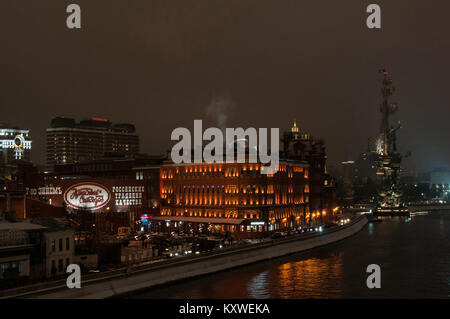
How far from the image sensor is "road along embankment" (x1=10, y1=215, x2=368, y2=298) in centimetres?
3241

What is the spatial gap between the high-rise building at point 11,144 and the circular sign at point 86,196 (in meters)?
117

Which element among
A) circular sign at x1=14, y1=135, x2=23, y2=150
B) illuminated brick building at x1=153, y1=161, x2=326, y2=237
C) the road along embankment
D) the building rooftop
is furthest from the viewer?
circular sign at x1=14, y1=135, x2=23, y2=150

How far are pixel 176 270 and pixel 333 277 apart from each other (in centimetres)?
1413

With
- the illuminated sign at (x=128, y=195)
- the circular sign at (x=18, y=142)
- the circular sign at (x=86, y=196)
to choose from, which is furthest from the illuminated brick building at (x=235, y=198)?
the circular sign at (x=18, y=142)

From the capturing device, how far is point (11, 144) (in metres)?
186

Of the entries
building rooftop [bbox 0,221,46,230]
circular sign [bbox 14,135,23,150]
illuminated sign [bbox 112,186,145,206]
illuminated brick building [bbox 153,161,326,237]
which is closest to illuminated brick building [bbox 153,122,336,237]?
illuminated brick building [bbox 153,161,326,237]

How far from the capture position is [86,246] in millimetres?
49250

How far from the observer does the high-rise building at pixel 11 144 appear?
589 ft

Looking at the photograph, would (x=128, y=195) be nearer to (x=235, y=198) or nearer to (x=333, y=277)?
(x=235, y=198)

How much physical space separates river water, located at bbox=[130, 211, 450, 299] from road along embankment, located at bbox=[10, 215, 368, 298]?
25.8 inches

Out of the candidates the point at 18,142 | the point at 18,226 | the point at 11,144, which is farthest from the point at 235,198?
the point at 11,144

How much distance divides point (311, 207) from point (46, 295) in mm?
70991

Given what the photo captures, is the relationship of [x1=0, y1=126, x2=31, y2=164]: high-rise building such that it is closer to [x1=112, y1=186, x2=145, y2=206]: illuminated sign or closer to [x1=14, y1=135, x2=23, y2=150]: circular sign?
[x1=14, y1=135, x2=23, y2=150]: circular sign
